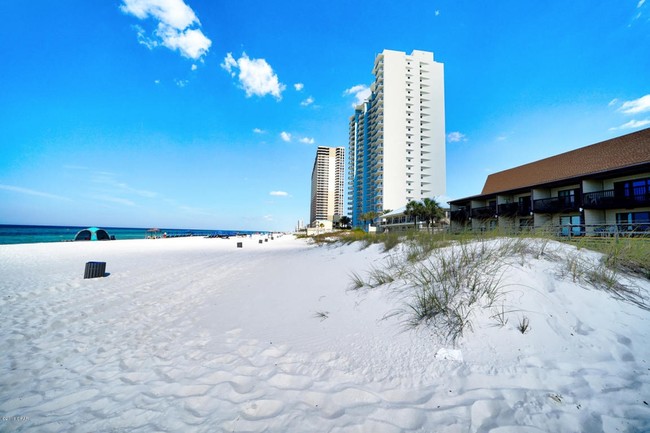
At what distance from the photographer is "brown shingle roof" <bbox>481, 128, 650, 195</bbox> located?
20297mm

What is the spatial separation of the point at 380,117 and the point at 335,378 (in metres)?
72.8

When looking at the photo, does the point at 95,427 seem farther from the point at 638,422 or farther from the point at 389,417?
the point at 638,422

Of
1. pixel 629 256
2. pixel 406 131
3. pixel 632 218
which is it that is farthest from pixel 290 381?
pixel 406 131

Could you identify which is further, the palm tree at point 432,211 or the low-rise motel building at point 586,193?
the palm tree at point 432,211

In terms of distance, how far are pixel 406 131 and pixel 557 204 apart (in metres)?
50.9

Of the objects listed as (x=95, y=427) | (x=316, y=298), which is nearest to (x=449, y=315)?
(x=316, y=298)

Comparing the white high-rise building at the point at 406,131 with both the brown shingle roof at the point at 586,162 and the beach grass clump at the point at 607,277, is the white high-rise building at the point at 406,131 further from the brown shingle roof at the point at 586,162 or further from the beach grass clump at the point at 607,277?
the beach grass clump at the point at 607,277

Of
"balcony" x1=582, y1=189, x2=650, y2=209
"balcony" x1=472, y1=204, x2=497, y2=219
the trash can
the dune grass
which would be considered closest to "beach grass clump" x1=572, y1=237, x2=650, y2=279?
the dune grass

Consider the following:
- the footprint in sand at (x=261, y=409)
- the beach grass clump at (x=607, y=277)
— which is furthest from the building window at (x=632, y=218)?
the footprint in sand at (x=261, y=409)

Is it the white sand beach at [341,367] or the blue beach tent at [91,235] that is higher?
the blue beach tent at [91,235]

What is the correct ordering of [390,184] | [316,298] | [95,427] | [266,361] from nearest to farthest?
[95,427], [266,361], [316,298], [390,184]

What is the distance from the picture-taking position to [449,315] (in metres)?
3.39

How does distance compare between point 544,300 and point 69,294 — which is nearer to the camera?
point 544,300

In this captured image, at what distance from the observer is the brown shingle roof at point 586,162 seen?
2030cm
